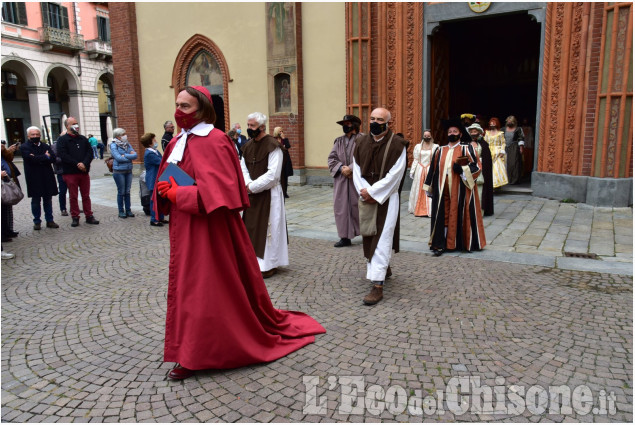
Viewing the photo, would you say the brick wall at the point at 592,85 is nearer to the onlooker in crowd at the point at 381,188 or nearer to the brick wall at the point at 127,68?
the onlooker in crowd at the point at 381,188

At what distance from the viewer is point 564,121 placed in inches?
372

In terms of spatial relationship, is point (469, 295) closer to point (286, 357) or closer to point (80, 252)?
point (286, 357)

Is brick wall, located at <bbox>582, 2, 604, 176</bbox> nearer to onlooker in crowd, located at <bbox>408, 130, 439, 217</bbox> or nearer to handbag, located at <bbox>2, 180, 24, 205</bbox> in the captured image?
onlooker in crowd, located at <bbox>408, 130, 439, 217</bbox>

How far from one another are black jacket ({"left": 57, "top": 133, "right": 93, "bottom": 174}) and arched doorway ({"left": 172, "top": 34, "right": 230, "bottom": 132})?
21.6ft

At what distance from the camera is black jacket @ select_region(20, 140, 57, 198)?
784 centimetres

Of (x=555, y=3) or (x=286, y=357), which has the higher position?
(x=555, y=3)

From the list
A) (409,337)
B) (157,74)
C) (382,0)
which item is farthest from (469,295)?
(157,74)

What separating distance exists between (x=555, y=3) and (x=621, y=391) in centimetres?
906

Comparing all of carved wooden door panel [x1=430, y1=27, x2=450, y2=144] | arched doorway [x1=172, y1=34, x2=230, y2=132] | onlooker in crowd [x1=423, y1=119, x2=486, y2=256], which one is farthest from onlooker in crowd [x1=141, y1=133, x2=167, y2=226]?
carved wooden door panel [x1=430, y1=27, x2=450, y2=144]

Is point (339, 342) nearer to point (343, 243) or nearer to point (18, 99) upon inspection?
point (343, 243)

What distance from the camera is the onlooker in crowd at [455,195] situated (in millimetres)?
5781

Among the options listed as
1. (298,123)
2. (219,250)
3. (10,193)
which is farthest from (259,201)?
(298,123)

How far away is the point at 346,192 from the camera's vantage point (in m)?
6.48

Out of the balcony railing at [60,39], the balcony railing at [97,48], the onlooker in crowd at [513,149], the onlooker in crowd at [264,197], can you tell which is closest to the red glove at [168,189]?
the onlooker in crowd at [264,197]
